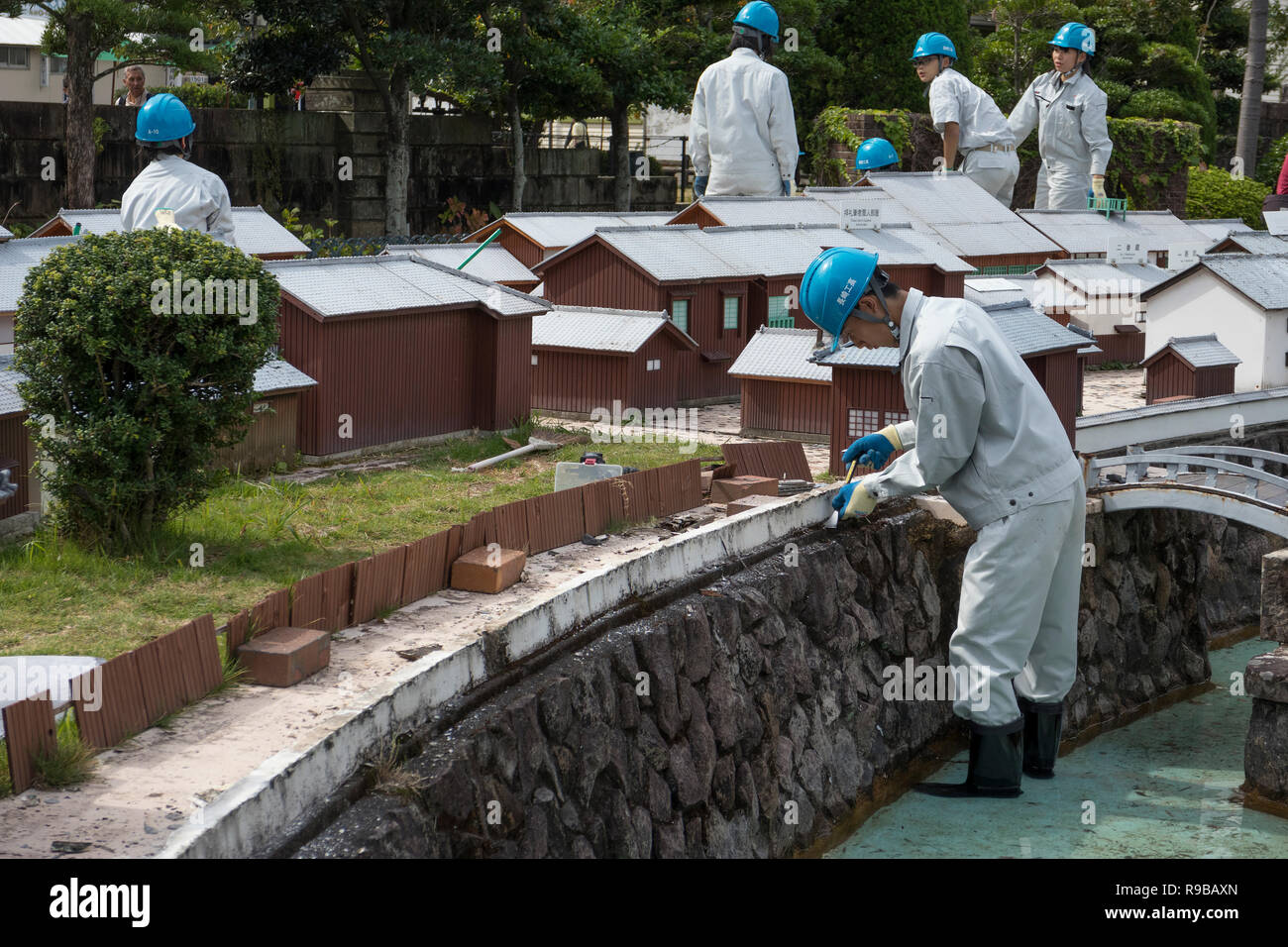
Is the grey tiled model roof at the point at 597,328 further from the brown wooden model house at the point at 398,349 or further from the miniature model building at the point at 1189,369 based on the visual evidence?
Result: the miniature model building at the point at 1189,369

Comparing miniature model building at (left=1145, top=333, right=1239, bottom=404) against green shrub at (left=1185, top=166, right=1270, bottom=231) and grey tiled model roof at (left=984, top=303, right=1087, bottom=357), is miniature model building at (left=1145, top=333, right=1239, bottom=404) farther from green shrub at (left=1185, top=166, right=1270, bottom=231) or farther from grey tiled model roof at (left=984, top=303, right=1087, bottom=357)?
green shrub at (left=1185, top=166, right=1270, bottom=231)

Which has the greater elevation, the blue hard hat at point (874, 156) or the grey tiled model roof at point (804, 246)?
the blue hard hat at point (874, 156)

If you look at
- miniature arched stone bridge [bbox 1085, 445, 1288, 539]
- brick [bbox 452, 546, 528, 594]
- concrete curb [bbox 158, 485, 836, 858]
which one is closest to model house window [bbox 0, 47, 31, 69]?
miniature arched stone bridge [bbox 1085, 445, 1288, 539]

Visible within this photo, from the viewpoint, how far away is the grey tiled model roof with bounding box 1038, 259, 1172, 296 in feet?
66.9

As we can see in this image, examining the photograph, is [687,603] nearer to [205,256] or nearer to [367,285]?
[205,256]

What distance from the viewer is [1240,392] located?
17.4 metres

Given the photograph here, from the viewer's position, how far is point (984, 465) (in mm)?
8984

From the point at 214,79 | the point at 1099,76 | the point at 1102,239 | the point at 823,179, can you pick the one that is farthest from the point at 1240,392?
the point at 1099,76

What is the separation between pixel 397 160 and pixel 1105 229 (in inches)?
470

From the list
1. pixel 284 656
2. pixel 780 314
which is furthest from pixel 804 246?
pixel 284 656

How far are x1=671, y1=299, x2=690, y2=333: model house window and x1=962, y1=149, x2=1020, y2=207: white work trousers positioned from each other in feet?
24.6

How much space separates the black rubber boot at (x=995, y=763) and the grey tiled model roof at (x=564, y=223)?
11.0m

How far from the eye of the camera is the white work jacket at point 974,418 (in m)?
8.68

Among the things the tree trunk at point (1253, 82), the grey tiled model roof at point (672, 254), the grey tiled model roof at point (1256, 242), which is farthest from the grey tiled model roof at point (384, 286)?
the tree trunk at point (1253, 82)
